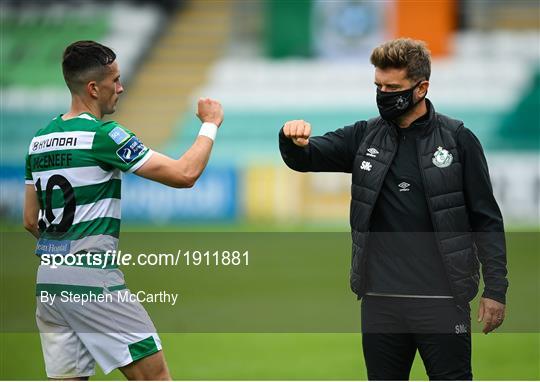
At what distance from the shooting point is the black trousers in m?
4.42

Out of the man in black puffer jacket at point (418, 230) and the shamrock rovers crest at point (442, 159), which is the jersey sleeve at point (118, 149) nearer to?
the man in black puffer jacket at point (418, 230)

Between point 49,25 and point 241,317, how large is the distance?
20.9m

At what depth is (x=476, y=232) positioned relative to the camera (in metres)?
4.50

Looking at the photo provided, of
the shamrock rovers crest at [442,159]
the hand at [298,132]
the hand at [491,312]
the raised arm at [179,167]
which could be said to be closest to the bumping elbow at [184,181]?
the raised arm at [179,167]

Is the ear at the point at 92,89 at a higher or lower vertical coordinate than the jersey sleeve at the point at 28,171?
higher

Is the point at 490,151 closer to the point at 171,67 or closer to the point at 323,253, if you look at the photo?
the point at 323,253

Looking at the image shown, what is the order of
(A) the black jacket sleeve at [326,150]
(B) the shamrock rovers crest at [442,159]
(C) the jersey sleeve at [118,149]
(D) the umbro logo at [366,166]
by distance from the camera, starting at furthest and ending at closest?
(A) the black jacket sleeve at [326,150] < (D) the umbro logo at [366,166] < (B) the shamrock rovers crest at [442,159] < (C) the jersey sleeve at [118,149]

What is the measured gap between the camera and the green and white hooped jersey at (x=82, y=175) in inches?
169

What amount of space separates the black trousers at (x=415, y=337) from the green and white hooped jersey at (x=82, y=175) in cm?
121

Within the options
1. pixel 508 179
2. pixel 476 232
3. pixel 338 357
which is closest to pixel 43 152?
pixel 476 232

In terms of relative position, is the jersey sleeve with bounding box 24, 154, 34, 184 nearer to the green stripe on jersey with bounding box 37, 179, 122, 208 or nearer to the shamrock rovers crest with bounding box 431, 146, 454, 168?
the green stripe on jersey with bounding box 37, 179, 122, 208

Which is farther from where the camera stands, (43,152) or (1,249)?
(1,249)

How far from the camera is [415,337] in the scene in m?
4.48

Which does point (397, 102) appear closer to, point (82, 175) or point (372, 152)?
point (372, 152)
